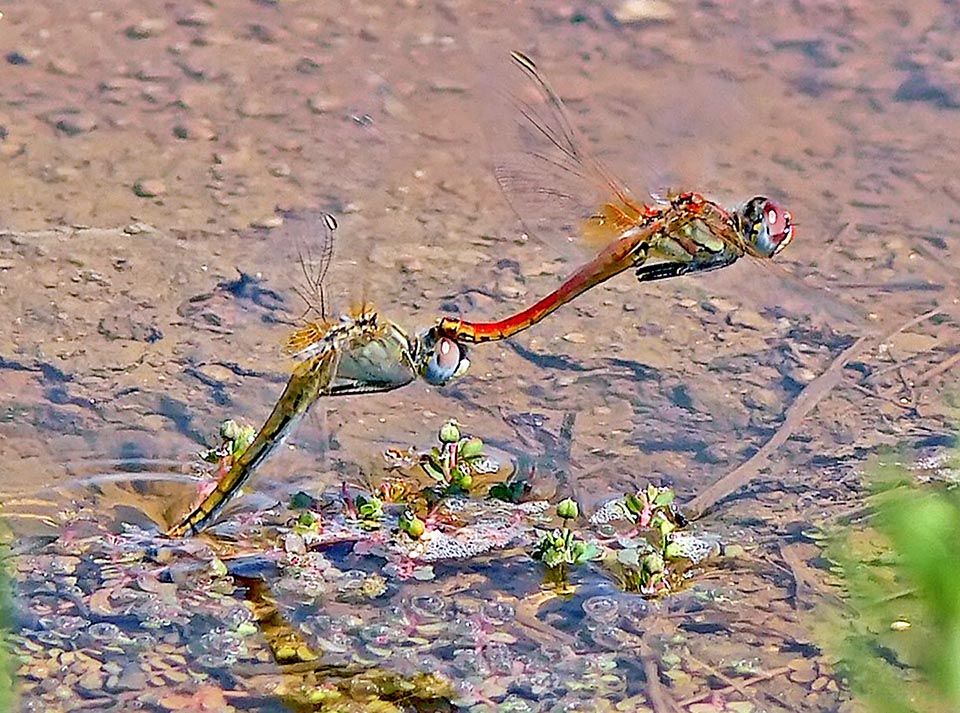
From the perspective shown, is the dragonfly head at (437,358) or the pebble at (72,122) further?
the pebble at (72,122)

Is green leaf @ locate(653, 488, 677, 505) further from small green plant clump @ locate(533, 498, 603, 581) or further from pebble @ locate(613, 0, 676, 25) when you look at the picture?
pebble @ locate(613, 0, 676, 25)

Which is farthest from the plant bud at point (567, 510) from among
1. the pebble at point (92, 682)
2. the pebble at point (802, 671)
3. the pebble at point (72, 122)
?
the pebble at point (72, 122)

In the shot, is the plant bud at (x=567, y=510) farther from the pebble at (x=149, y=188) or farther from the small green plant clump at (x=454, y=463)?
the pebble at (x=149, y=188)

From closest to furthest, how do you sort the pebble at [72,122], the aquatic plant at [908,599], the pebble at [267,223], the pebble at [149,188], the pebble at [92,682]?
1. the aquatic plant at [908,599]
2. the pebble at [92,682]
3. the pebble at [267,223]
4. the pebble at [149,188]
5. the pebble at [72,122]

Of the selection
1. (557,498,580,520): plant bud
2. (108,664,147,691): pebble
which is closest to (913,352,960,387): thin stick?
(557,498,580,520): plant bud

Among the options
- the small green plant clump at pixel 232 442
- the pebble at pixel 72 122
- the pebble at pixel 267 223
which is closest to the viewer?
the small green plant clump at pixel 232 442

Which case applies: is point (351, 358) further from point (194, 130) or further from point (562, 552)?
point (194, 130)

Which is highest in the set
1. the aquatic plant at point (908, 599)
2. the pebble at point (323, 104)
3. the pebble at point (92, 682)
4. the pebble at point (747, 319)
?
the aquatic plant at point (908, 599)

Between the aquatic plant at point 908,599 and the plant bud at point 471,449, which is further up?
the aquatic plant at point 908,599
